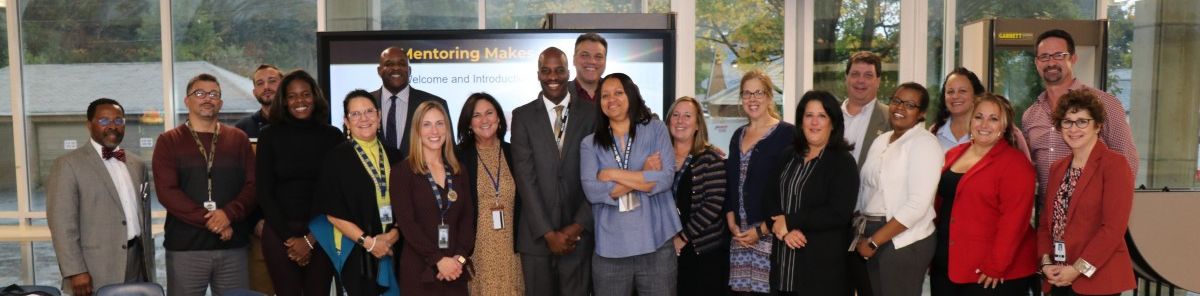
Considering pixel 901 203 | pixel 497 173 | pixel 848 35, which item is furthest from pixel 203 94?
pixel 848 35

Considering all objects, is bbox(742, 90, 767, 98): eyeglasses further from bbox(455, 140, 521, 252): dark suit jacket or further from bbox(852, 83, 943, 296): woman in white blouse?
bbox(455, 140, 521, 252): dark suit jacket

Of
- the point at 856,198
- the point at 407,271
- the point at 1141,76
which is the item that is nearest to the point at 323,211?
the point at 407,271

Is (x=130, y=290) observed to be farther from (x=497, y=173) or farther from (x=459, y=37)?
(x=459, y=37)

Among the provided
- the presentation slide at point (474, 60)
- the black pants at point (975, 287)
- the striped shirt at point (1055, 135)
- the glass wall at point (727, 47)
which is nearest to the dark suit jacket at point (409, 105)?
the presentation slide at point (474, 60)

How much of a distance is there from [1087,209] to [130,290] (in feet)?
12.0

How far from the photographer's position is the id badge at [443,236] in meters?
3.76

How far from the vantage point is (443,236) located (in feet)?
12.4

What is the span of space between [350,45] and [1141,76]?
20.8 feet

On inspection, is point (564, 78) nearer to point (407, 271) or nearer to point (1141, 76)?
point (407, 271)

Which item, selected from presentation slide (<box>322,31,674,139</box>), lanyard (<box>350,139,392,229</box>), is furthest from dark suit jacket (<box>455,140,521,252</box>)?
presentation slide (<box>322,31,674,139</box>)

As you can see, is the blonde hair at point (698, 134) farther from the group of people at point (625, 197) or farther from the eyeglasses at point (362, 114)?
the eyeglasses at point (362, 114)

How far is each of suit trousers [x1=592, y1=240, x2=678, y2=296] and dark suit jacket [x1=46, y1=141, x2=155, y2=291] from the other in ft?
7.45

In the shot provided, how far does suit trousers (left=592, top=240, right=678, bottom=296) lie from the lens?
3.93 m

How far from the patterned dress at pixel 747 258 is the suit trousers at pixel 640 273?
0.99 feet
